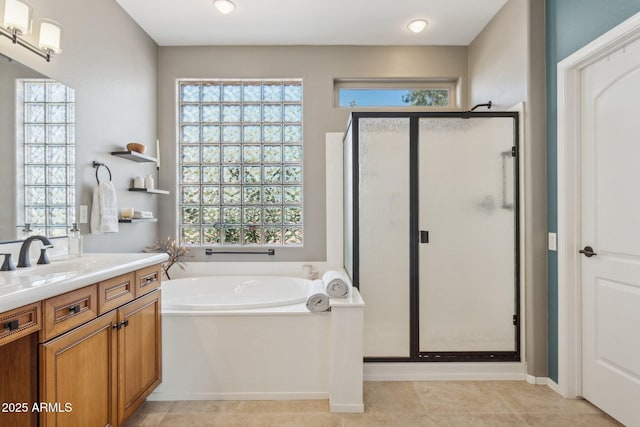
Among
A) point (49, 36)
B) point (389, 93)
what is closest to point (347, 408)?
point (49, 36)

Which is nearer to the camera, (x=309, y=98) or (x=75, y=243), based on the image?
(x=75, y=243)

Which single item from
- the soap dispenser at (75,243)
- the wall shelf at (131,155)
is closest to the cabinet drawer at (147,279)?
the soap dispenser at (75,243)

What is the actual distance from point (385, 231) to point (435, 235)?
35 cm

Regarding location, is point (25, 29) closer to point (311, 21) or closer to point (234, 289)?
point (311, 21)

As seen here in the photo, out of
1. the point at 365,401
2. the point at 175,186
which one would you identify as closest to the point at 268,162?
the point at 175,186

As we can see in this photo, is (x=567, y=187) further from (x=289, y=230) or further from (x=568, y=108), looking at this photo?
(x=289, y=230)

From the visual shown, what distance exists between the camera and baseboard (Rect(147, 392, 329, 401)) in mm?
2102

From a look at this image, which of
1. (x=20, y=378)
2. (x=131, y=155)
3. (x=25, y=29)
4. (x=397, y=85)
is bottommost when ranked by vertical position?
(x=20, y=378)

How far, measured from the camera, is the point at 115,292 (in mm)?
1589

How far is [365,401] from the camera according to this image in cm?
212

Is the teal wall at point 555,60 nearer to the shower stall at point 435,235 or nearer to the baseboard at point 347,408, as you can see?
the shower stall at point 435,235

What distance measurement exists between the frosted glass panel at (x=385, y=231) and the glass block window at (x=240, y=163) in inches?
40.9

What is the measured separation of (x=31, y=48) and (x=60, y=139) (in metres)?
0.47

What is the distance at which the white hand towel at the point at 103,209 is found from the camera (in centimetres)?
229
